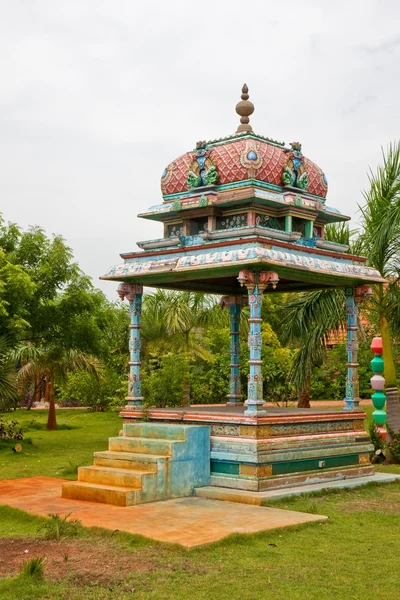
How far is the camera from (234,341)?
13.3m

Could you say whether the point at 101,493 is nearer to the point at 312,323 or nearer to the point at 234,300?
the point at 234,300

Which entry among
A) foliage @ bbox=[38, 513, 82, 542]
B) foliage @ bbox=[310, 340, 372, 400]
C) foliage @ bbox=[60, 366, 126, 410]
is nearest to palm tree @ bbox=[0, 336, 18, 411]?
foliage @ bbox=[38, 513, 82, 542]

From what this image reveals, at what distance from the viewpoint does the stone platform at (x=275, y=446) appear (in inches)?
387

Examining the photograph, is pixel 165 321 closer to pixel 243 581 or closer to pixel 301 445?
pixel 301 445

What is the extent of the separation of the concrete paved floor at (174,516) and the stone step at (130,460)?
0.49m

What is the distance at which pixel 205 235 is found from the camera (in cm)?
1064

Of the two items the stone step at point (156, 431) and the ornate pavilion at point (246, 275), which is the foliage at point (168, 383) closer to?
the ornate pavilion at point (246, 275)

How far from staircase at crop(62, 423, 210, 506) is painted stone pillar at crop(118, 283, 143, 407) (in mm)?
1100

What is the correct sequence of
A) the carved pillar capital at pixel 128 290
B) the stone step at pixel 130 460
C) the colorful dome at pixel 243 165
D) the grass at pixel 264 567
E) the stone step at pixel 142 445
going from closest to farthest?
1. the grass at pixel 264 567
2. the stone step at pixel 130 460
3. the stone step at pixel 142 445
4. the colorful dome at pixel 243 165
5. the carved pillar capital at pixel 128 290

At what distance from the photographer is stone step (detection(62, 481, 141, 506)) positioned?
8.93 metres

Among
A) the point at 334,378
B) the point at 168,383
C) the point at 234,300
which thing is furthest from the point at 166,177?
the point at 334,378

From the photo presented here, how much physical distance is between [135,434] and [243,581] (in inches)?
187

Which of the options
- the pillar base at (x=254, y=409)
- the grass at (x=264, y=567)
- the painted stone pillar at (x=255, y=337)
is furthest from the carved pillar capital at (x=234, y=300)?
the grass at (x=264, y=567)

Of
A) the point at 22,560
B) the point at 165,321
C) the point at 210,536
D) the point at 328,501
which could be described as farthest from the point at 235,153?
the point at 165,321
